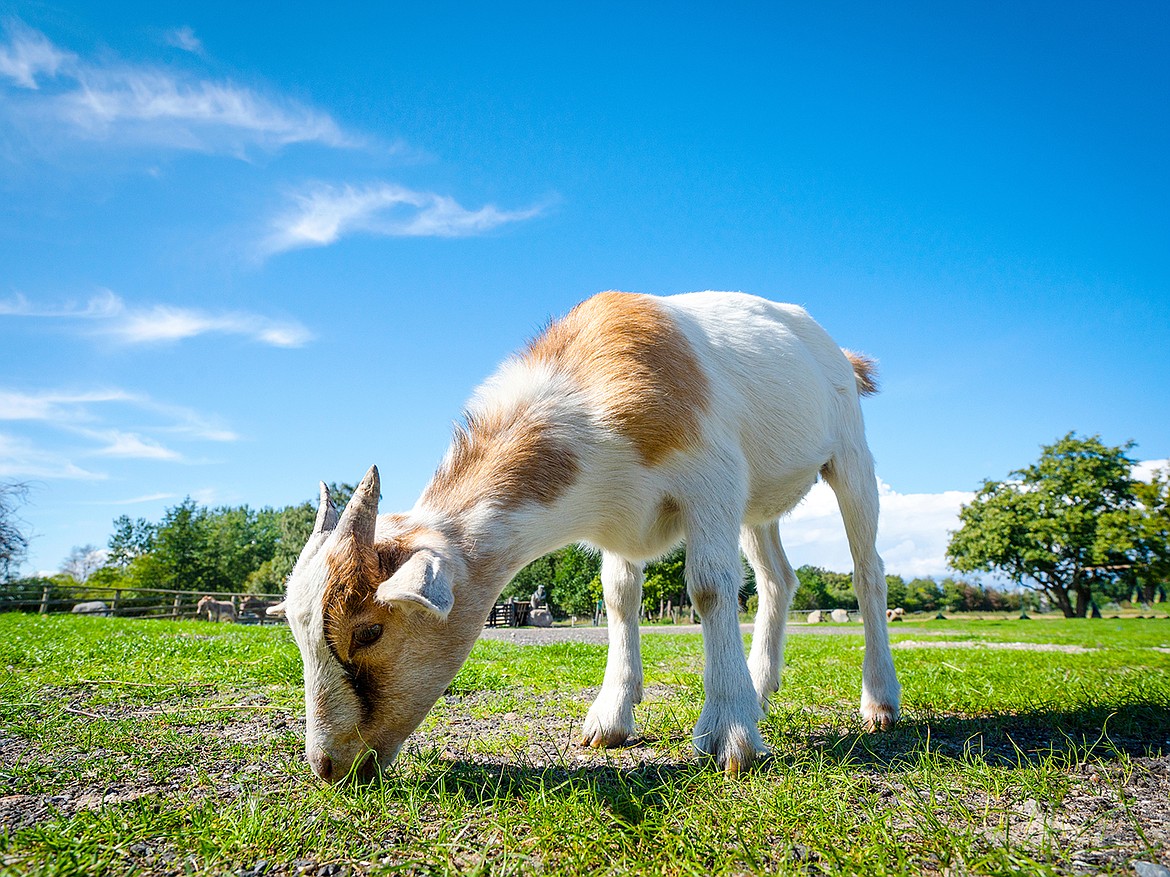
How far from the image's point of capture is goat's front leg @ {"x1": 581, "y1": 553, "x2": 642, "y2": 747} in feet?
12.8

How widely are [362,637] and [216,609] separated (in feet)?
118

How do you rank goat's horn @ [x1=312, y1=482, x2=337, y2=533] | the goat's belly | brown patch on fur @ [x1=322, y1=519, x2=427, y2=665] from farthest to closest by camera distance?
the goat's belly
goat's horn @ [x1=312, y1=482, x2=337, y2=533]
brown patch on fur @ [x1=322, y1=519, x2=427, y2=665]

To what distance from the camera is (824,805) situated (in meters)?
2.54

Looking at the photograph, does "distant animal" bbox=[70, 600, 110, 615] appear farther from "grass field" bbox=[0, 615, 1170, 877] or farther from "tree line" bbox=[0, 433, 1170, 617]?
"grass field" bbox=[0, 615, 1170, 877]

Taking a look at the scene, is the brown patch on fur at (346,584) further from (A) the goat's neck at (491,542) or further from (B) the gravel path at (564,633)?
(B) the gravel path at (564,633)

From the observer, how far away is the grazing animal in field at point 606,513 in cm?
286

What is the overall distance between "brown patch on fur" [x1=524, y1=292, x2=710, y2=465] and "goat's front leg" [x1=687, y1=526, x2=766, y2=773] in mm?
576

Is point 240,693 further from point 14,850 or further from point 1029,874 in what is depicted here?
point 1029,874

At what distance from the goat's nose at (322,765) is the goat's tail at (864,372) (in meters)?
5.17

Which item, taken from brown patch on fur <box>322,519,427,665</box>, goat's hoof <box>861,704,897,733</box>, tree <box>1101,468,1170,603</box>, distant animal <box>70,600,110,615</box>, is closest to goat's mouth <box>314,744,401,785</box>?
brown patch on fur <box>322,519,427,665</box>

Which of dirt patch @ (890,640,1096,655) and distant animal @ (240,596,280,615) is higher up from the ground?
dirt patch @ (890,640,1096,655)

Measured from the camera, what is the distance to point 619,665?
4137 millimetres

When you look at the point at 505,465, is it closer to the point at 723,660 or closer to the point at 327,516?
the point at 327,516

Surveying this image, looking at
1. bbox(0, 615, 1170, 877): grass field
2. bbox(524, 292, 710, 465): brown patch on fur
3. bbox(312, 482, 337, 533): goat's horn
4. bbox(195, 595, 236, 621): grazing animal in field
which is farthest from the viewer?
bbox(195, 595, 236, 621): grazing animal in field
